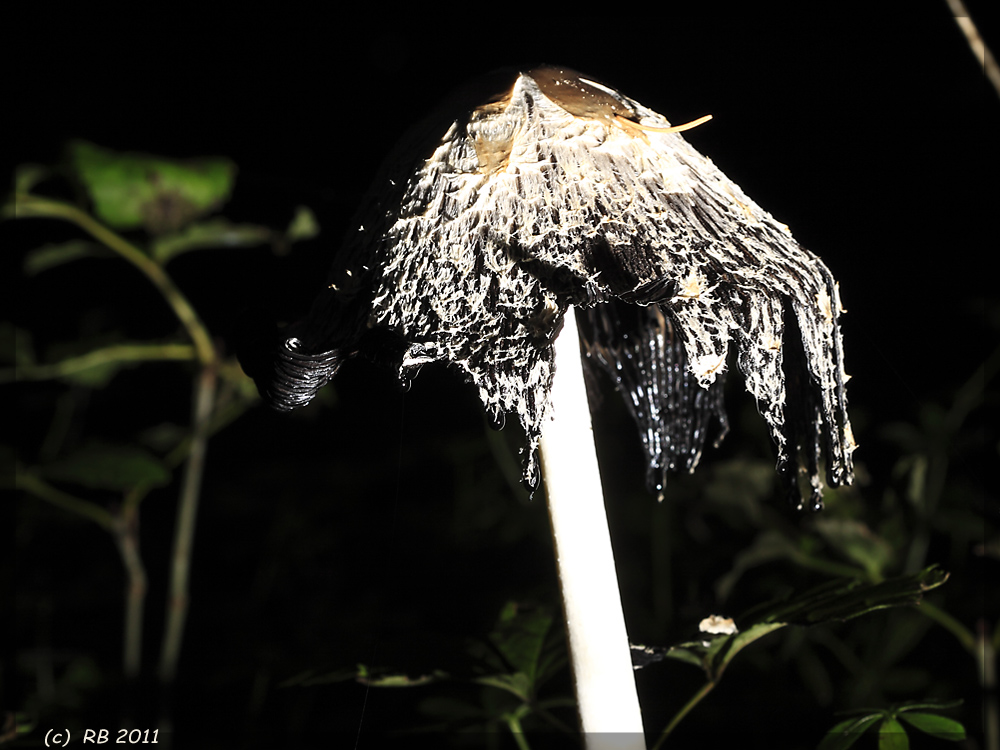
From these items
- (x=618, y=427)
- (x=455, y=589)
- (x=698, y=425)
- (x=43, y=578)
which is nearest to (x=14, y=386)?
(x=43, y=578)

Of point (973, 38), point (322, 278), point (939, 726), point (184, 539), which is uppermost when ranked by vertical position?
point (322, 278)

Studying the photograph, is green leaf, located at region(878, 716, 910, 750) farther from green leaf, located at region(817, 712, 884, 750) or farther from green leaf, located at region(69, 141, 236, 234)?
green leaf, located at region(69, 141, 236, 234)

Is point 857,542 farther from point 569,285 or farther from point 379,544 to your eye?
point 379,544

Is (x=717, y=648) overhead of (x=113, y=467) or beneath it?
beneath

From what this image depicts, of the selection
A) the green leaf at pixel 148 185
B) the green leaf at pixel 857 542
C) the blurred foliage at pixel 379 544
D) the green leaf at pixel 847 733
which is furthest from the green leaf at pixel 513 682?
the green leaf at pixel 148 185

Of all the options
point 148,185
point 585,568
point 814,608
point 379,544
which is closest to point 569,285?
point 585,568

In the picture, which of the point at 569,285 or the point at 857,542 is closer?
the point at 569,285

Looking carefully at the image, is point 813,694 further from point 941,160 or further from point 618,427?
point 941,160
